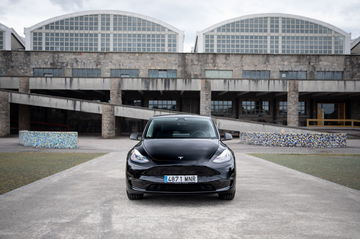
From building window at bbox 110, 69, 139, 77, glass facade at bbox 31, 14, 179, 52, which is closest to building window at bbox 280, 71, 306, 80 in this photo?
building window at bbox 110, 69, 139, 77

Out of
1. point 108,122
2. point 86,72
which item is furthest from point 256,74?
point 86,72

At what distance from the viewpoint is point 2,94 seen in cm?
2647

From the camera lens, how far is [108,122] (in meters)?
25.8

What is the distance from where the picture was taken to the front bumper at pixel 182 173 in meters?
4.33

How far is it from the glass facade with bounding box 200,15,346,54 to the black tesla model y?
48.8m

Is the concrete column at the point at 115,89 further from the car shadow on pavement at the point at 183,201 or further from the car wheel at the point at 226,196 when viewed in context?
the car wheel at the point at 226,196

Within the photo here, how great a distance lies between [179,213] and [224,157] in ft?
3.99

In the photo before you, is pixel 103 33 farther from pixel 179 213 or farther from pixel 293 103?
pixel 179 213

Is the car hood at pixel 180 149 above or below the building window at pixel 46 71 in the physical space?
below

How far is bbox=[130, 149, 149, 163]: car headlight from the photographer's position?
4.62 metres

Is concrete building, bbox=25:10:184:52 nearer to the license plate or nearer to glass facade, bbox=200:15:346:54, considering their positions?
glass facade, bbox=200:15:346:54

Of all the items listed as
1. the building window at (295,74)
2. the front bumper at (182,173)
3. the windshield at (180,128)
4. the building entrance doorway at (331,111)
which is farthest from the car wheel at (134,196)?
the building entrance doorway at (331,111)

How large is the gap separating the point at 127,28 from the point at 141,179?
4977 cm

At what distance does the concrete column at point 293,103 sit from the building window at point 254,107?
6.87 metres
